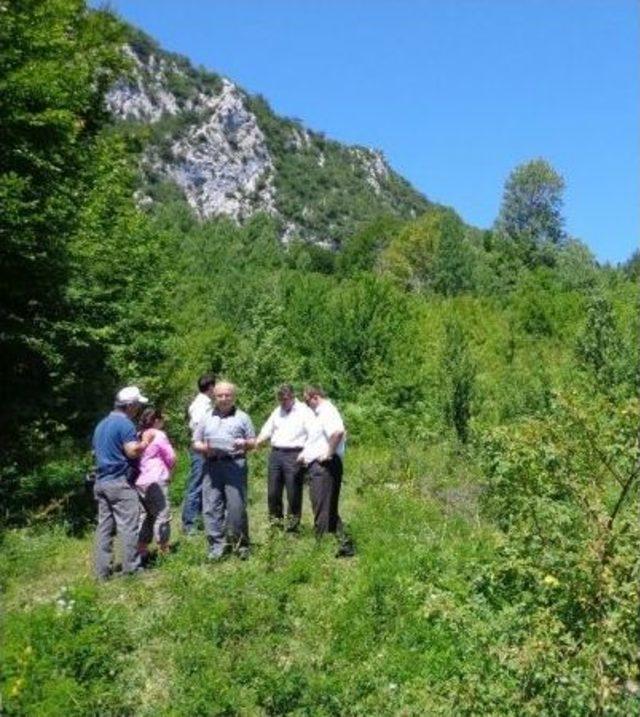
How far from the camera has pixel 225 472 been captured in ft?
29.9

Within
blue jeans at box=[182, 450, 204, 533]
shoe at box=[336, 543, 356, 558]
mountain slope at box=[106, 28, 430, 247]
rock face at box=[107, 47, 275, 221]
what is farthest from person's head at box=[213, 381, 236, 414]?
rock face at box=[107, 47, 275, 221]

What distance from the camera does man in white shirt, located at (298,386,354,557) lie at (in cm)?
957

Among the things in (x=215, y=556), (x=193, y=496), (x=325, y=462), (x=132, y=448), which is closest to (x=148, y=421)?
(x=132, y=448)

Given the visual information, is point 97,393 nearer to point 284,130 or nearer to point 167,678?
point 167,678

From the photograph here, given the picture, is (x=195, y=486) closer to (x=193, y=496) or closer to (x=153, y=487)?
(x=193, y=496)

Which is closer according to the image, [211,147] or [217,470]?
[217,470]

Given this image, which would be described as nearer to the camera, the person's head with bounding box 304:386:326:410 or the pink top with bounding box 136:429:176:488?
the pink top with bounding box 136:429:176:488

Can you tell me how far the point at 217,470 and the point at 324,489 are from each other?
1.22 meters

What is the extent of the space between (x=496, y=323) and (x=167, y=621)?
38.8m

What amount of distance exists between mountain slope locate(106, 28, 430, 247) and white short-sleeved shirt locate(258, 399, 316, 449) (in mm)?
116665

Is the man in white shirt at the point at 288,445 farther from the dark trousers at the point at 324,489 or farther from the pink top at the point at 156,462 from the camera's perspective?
the pink top at the point at 156,462

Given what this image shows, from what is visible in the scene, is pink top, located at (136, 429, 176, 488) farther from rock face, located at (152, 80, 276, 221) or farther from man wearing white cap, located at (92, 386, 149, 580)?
rock face, located at (152, 80, 276, 221)

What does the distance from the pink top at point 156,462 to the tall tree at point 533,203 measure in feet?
239

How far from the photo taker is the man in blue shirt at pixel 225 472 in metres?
9.01
